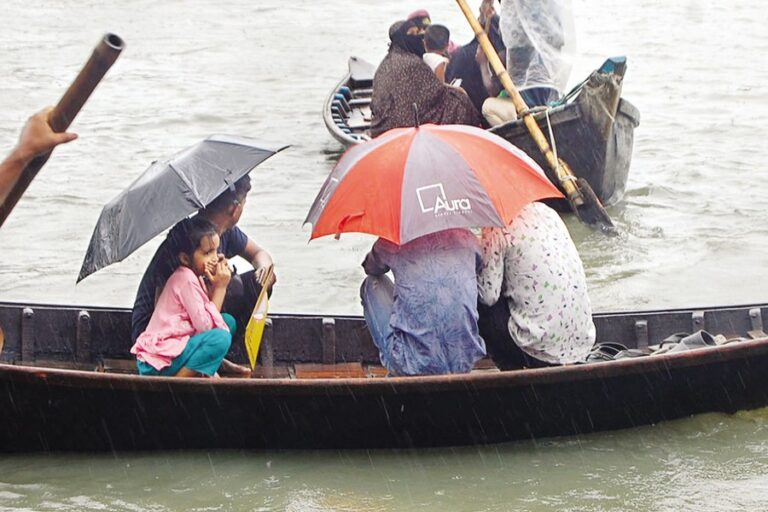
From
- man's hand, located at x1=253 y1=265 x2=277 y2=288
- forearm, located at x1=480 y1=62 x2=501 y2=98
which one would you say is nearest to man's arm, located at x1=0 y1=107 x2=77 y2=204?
man's hand, located at x1=253 y1=265 x2=277 y2=288

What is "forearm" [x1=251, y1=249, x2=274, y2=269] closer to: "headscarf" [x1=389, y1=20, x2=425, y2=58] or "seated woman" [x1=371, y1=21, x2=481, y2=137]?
"seated woman" [x1=371, y1=21, x2=481, y2=137]

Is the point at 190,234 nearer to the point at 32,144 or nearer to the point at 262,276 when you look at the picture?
the point at 262,276

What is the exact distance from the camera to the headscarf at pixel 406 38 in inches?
357

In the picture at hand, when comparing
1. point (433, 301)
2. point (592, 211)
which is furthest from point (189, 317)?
point (592, 211)

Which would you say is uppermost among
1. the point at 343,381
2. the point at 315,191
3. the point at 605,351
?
the point at 343,381

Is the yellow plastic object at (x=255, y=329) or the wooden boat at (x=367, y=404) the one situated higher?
the yellow plastic object at (x=255, y=329)

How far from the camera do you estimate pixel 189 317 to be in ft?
18.3

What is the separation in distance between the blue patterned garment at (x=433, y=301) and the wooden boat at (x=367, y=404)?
0.14 metres

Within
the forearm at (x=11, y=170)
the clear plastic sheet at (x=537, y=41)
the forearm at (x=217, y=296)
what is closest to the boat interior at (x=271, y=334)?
the forearm at (x=217, y=296)

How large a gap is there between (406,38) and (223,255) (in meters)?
3.82

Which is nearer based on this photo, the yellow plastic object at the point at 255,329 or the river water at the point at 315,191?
the river water at the point at 315,191

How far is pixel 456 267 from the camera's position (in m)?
5.25

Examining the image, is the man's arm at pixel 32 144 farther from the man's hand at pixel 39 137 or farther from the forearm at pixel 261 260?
the forearm at pixel 261 260

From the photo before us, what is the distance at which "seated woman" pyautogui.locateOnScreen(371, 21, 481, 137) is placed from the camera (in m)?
9.14
